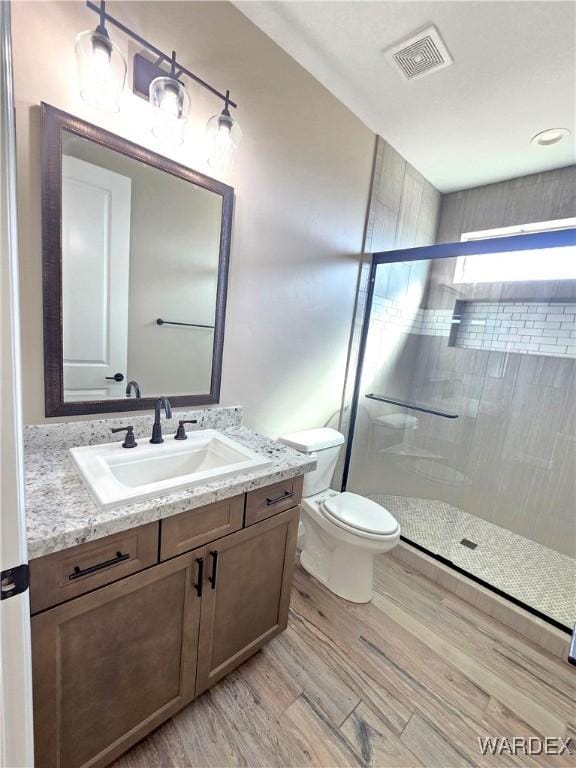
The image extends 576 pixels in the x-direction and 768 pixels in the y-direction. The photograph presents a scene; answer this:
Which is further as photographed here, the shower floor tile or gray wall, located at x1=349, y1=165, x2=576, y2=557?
gray wall, located at x1=349, y1=165, x2=576, y2=557

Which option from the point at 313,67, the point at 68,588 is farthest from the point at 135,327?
the point at 313,67

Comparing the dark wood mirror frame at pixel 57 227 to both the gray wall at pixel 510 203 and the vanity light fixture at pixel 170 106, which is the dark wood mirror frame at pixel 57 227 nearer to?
the vanity light fixture at pixel 170 106

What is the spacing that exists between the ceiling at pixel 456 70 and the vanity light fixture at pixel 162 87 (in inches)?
18.9

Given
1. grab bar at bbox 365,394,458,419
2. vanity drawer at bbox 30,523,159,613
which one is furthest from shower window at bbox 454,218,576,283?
vanity drawer at bbox 30,523,159,613

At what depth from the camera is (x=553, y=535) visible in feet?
7.41

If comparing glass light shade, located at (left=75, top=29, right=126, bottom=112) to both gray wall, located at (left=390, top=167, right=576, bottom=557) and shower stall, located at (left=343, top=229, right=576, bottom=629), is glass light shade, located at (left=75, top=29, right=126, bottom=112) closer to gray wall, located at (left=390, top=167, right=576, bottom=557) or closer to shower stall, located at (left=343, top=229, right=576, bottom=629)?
shower stall, located at (left=343, top=229, right=576, bottom=629)

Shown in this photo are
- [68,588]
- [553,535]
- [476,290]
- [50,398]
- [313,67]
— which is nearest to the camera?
[68,588]

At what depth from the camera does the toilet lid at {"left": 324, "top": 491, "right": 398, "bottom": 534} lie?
1620mm

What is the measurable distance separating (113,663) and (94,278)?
1.19 meters

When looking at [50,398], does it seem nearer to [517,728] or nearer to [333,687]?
[333,687]

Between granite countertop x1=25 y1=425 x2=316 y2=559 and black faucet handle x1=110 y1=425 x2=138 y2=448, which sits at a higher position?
black faucet handle x1=110 y1=425 x2=138 y2=448

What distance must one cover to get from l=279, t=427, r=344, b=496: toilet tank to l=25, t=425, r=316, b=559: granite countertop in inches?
21.7

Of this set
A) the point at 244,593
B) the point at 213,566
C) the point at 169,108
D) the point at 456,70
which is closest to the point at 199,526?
the point at 213,566

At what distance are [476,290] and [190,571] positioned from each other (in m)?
2.53
